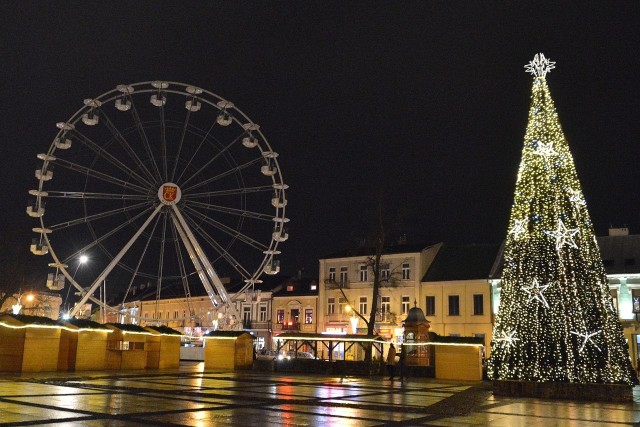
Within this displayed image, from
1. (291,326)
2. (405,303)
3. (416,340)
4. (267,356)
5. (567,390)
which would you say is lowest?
(567,390)

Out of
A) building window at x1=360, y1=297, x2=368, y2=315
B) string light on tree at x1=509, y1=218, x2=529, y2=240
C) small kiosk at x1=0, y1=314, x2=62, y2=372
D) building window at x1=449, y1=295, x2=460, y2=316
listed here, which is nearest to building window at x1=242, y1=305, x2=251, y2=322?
building window at x1=360, y1=297, x2=368, y2=315

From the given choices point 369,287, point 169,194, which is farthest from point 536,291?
point 369,287

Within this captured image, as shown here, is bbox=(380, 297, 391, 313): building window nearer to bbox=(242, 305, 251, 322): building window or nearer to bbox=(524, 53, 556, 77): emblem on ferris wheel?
bbox=(242, 305, 251, 322): building window

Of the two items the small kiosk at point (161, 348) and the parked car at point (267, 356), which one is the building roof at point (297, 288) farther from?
the small kiosk at point (161, 348)

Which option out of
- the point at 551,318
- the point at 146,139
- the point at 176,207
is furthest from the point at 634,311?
the point at 146,139

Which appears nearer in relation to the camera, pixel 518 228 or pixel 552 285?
pixel 552 285

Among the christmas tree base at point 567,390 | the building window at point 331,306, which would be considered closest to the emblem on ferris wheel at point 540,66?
the christmas tree base at point 567,390

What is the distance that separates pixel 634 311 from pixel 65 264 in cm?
3962

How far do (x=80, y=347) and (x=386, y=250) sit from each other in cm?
3624

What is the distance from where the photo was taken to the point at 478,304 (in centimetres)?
5650

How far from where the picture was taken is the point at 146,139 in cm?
4356

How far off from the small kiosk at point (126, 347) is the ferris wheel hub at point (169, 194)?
859cm

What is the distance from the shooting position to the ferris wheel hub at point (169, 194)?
4291cm

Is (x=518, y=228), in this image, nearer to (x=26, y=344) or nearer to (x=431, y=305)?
(x=26, y=344)
